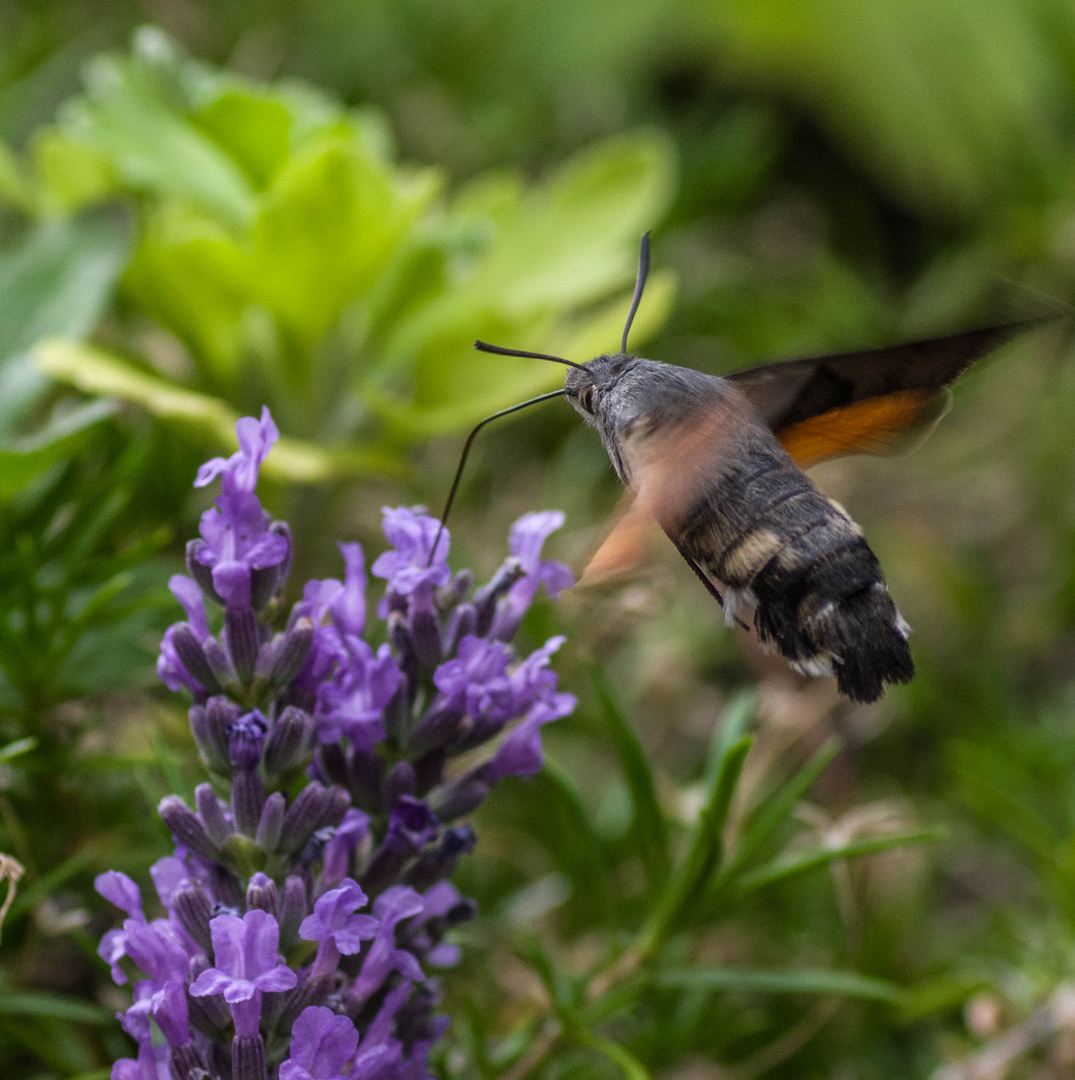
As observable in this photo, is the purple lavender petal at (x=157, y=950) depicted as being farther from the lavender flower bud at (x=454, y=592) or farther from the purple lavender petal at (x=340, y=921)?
the lavender flower bud at (x=454, y=592)

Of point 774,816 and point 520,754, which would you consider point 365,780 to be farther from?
point 774,816

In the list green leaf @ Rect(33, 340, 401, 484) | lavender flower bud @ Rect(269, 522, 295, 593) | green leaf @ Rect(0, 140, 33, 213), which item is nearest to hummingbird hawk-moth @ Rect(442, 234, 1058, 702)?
lavender flower bud @ Rect(269, 522, 295, 593)

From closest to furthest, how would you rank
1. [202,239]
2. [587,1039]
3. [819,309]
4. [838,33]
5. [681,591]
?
[587,1039] → [202,239] → [681,591] → [819,309] → [838,33]

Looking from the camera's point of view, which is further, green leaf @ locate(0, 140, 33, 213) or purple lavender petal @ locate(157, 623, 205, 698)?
green leaf @ locate(0, 140, 33, 213)

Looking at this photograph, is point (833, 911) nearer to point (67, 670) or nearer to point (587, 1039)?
point (587, 1039)

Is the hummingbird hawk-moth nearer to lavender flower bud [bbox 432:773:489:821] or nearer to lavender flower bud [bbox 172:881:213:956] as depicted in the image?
lavender flower bud [bbox 432:773:489:821]

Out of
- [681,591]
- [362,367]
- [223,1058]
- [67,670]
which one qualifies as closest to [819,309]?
[681,591]

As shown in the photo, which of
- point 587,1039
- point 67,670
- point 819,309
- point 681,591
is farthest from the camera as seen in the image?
point 819,309
